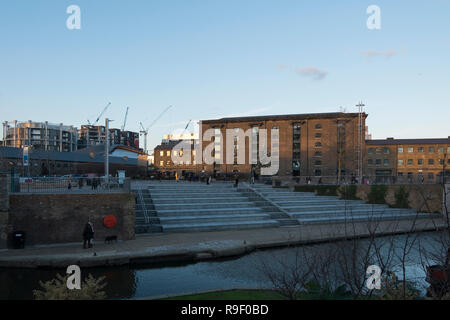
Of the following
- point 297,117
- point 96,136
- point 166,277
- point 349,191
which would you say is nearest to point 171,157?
point 297,117

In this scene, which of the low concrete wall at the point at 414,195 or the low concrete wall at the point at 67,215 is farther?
the low concrete wall at the point at 414,195

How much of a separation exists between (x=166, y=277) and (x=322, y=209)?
2083 centimetres

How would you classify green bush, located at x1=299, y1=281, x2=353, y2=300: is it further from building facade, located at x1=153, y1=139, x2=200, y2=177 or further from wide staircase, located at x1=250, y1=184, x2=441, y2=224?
building facade, located at x1=153, y1=139, x2=200, y2=177

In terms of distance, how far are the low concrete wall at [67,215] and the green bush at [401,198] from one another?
2877 centimetres

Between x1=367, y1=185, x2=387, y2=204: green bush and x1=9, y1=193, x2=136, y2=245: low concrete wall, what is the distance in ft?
88.3

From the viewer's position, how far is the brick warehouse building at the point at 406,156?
253ft

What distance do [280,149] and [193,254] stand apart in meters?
59.2

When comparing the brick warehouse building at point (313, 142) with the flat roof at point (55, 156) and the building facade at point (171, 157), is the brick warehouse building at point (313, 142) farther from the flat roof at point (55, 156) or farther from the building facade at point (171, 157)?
the building facade at point (171, 157)

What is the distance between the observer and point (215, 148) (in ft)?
276

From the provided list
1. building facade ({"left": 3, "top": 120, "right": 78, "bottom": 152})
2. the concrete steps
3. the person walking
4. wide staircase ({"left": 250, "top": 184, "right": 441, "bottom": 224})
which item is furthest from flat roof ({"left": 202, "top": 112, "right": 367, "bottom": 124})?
building facade ({"left": 3, "top": 120, "right": 78, "bottom": 152})

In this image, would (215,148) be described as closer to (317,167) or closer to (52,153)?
(317,167)

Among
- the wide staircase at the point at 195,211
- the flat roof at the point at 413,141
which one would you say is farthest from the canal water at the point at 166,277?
the flat roof at the point at 413,141

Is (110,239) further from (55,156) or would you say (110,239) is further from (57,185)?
(55,156)
